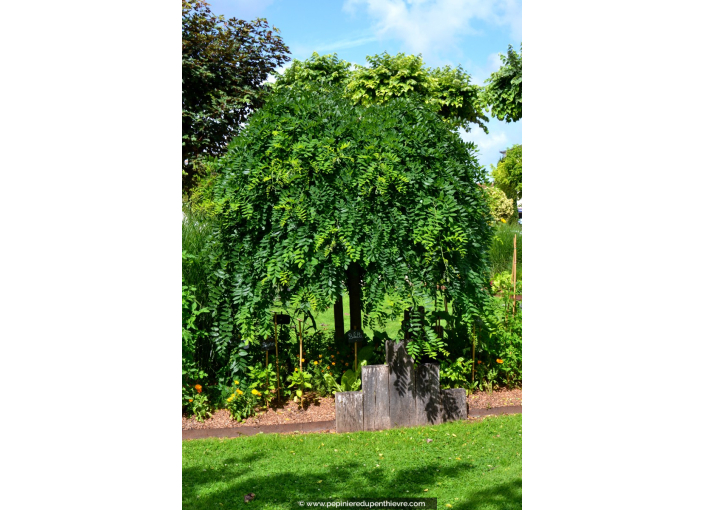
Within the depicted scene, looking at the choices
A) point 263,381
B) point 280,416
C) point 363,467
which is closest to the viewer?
point 363,467

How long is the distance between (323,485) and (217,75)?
9.90 metres

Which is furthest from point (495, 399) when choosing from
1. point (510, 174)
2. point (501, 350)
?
point (510, 174)

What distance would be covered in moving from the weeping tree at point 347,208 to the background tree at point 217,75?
712 cm

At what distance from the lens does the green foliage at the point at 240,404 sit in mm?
3914

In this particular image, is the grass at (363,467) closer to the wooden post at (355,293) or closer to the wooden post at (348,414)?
the wooden post at (348,414)

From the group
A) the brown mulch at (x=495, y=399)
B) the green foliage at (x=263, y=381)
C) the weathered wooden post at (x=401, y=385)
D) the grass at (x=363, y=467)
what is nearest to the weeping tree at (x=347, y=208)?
the weathered wooden post at (x=401, y=385)

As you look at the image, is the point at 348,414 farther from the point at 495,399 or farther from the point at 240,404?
the point at 495,399

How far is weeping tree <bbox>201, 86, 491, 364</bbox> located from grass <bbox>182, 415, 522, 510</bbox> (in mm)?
669

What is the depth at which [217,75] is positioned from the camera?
36.1 ft

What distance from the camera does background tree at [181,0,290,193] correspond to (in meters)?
10.6

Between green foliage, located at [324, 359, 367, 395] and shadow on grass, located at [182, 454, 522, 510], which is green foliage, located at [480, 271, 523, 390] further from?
shadow on grass, located at [182, 454, 522, 510]

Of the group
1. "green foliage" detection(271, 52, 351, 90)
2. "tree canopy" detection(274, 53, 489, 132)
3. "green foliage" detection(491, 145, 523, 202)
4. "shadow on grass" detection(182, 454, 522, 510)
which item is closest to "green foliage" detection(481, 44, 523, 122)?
"tree canopy" detection(274, 53, 489, 132)

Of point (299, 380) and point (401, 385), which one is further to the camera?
point (299, 380)
